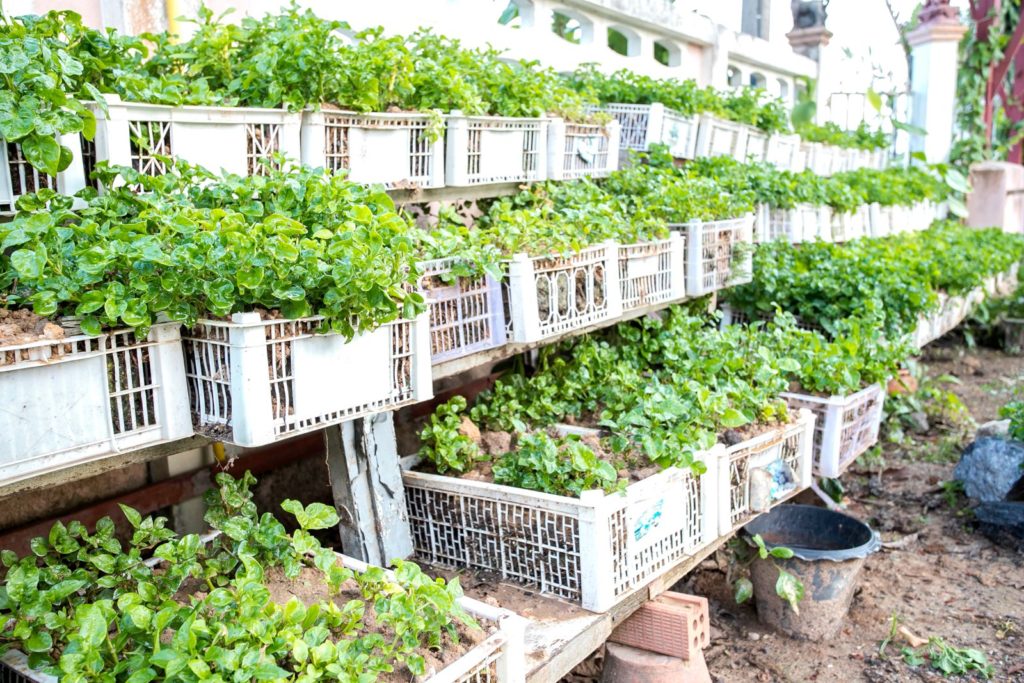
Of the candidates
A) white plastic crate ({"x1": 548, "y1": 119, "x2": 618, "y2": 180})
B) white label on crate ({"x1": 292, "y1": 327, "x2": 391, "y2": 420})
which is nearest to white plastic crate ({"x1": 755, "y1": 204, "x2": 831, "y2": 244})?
white plastic crate ({"x1": 548, "y1": 119, "x2": 618, "y2": 180})

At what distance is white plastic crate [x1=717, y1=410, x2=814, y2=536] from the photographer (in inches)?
123

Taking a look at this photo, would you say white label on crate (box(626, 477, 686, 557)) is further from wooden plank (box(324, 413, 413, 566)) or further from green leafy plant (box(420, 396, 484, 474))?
wooden plank (box(324, 413, 413, 566))

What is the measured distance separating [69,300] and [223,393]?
358mm

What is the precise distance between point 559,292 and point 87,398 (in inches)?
63.9

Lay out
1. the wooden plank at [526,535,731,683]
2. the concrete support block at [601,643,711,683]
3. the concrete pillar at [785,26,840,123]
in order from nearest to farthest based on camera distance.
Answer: the wooden plank at [526,535,731,683] → the concrete support block at [601,643,711,683] → the concrete pillar at [785,26,840,123]

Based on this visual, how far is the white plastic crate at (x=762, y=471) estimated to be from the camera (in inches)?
123

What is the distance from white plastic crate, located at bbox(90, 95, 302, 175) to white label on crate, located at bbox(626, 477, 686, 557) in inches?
54.9

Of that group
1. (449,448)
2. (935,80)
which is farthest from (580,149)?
(935,80)

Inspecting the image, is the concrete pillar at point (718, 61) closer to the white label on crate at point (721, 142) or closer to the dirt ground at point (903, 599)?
the white label on crate at point (721, 142)

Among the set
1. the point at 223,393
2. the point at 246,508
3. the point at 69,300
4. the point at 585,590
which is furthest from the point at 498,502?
the point at 69,300

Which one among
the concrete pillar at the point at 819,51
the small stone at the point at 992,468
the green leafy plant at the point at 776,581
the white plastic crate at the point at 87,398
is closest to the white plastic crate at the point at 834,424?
the green leafy plant at the point at 776,581

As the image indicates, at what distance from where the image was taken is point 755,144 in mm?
6043

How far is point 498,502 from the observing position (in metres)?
2.77

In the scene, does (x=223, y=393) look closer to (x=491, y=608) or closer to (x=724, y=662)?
(x=491, y=608)
